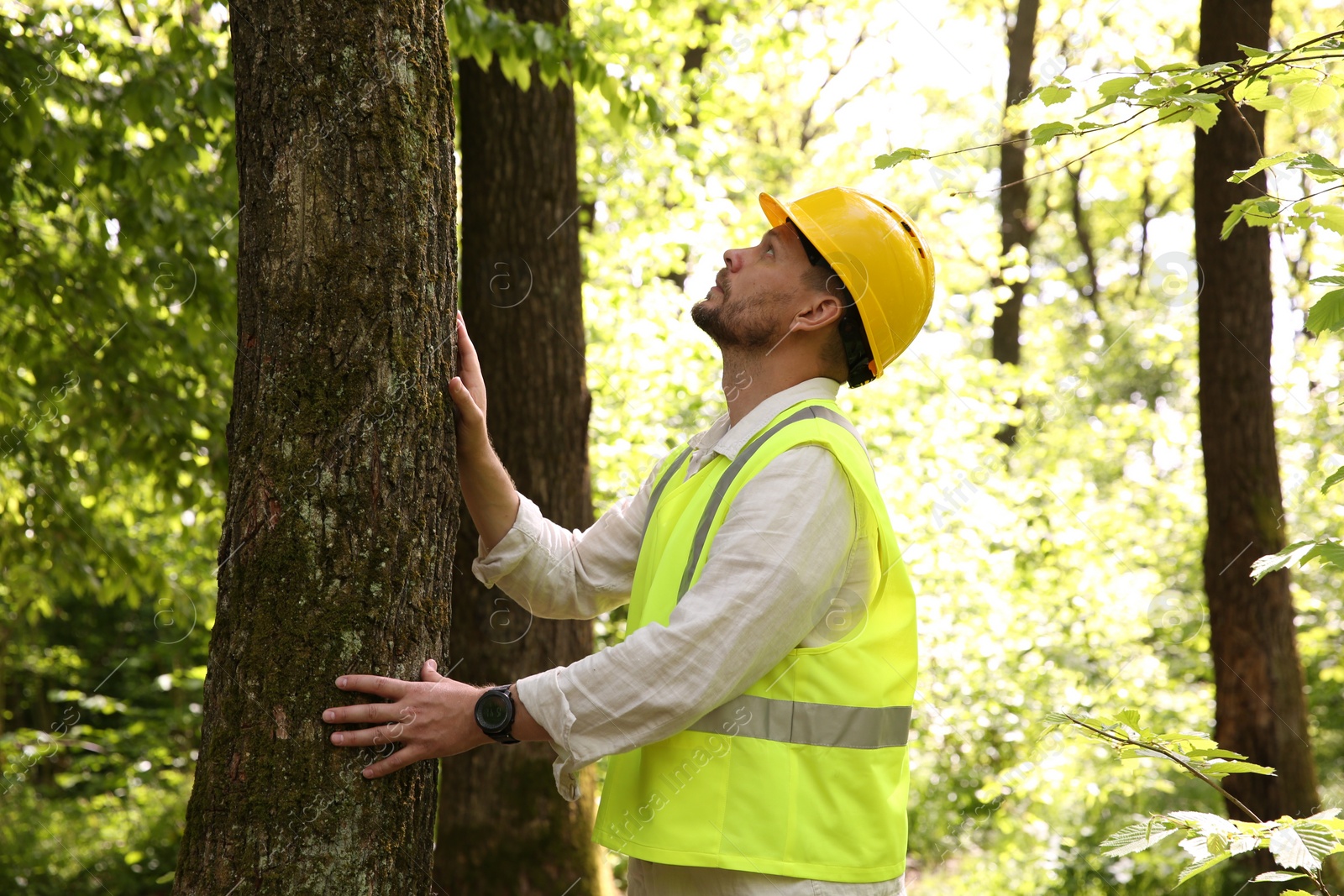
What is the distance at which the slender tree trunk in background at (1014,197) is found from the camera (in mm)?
14102

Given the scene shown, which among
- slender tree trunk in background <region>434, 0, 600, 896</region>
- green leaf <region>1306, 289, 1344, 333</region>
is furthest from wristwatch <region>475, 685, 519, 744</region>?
slender tree trunk in background <region>434, 0, 600, 896</region>

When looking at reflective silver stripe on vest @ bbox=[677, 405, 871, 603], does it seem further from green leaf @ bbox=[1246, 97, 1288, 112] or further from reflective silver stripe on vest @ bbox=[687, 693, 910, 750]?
green leaf @ bbox=[1246, 97, 1288, 112]

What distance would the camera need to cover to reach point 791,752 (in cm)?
190

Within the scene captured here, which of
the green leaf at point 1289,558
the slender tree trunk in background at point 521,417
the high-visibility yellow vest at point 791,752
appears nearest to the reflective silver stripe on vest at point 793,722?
the high-visibility yellow vest at point 791,752

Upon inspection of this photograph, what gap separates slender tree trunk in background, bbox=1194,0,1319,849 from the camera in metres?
6.01

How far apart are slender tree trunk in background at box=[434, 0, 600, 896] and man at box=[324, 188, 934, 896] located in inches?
118

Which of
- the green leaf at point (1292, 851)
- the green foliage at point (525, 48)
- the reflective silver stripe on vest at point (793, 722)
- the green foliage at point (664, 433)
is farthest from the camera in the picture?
the green foliage at point (664, 433)

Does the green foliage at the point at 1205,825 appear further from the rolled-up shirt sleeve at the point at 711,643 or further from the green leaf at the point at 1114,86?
the green leaf at the point at 1114,86

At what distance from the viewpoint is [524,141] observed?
541 centimetres

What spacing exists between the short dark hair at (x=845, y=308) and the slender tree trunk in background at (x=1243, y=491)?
4.45 metres

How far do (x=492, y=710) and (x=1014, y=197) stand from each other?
17.2 meters

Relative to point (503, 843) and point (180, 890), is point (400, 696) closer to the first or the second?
point (180, 890)

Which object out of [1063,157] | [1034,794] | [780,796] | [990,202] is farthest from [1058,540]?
[780,796]

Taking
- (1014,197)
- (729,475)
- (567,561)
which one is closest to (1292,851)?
(729,475)
